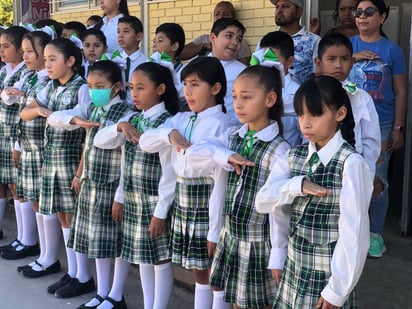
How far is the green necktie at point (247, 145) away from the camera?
8.30 ft

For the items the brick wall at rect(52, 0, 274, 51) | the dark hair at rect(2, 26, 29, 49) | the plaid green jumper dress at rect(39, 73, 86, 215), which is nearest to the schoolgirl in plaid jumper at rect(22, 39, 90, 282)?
the plaid green jumper dress at rect(39, 73, 86, 215)

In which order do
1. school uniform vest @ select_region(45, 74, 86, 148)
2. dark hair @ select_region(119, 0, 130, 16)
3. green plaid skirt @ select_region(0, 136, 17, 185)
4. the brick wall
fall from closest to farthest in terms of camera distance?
school uniform vest @ select_region(45, 74, 86, 148)
green plaid skirt @ select_region(0, 136, 17, 185)
dark hair @ select_region(119, 0, 130, 16)
the brick wall

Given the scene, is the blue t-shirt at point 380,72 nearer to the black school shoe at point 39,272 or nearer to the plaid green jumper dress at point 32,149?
the plaid green jumper dress at point 32,149

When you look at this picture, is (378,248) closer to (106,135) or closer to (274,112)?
(274,112)

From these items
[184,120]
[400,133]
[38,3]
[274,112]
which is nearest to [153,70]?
[184,120]

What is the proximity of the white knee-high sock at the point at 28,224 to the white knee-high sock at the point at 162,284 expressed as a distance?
5.61ft

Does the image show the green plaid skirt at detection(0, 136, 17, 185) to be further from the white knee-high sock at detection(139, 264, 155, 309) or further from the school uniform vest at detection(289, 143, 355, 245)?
the school uniform vest at detection(289, 143, 355, 245)

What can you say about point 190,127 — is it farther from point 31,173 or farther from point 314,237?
point 31,173

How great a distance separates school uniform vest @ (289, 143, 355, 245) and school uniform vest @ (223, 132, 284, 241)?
28 cm

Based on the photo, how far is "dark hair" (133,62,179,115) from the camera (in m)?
3.11

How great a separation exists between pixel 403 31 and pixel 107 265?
3.93 m

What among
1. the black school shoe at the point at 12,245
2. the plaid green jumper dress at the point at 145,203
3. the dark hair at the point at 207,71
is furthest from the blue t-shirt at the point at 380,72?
the black school shoe at the point at 12,245

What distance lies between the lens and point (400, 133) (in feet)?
12.2

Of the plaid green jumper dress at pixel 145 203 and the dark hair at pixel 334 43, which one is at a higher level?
the dark hair at pixel 334 43
